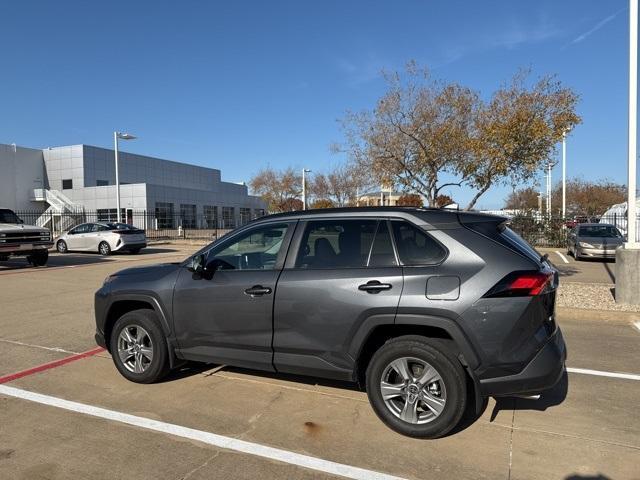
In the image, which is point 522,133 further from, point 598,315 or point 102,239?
point 102,239

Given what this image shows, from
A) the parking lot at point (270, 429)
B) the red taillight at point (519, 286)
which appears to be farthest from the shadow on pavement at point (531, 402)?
the red taillight at point (519, 286)

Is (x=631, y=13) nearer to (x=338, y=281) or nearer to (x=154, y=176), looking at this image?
(x=338, y=281)

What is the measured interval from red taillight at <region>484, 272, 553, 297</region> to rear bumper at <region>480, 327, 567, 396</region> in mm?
449

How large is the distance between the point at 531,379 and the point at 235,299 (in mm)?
2486

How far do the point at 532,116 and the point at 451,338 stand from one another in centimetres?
815

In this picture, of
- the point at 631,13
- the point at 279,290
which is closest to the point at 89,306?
the point at 279,290

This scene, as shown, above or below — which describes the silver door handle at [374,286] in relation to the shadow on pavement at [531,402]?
above

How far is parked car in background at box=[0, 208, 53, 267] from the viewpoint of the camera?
50.3 ft

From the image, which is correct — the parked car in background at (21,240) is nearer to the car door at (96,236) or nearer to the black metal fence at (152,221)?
the car door at (96,236)

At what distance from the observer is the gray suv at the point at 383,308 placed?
11.8 ft

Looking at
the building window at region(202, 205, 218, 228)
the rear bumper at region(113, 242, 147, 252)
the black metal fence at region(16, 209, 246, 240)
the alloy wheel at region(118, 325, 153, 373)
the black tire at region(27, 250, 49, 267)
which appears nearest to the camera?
the alloy wheel at region(118, 325, 153, 373)

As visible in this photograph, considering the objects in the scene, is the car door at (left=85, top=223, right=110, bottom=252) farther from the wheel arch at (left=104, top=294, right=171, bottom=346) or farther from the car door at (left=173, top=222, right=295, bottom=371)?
the car door at (left=173, top=222, right=295, bottom=371)

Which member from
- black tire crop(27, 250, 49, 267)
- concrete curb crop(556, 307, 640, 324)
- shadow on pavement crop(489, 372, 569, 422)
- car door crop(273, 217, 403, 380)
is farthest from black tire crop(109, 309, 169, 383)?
black tire crop(27, 250, 49, 267)

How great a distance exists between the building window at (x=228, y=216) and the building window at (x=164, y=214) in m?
10.8
